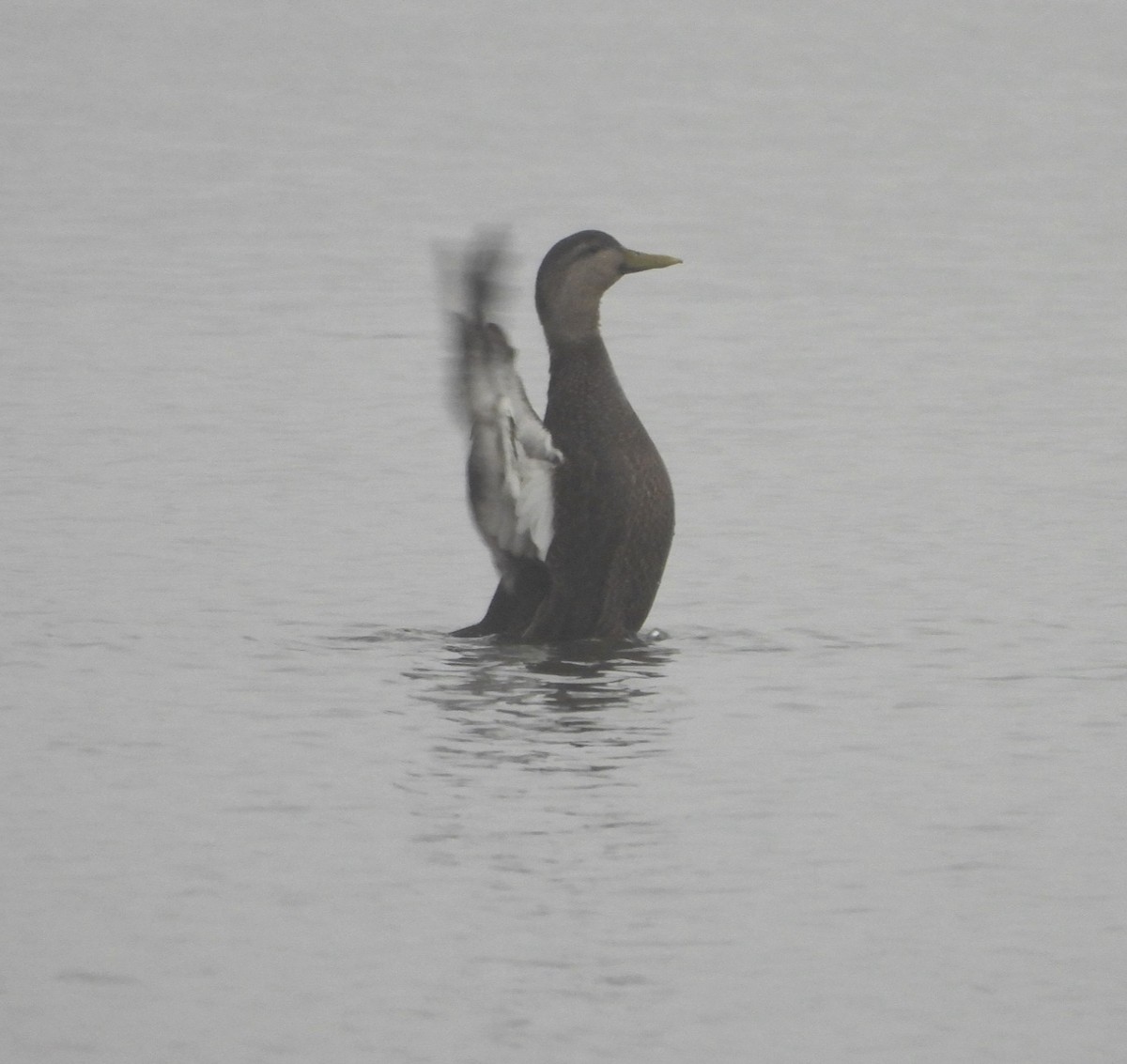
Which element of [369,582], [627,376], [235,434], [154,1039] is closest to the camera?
[154,1039]

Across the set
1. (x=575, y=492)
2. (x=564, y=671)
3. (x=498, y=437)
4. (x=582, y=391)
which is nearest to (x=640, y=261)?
(x=582, y=391)

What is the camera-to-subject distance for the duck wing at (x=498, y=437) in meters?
8.73

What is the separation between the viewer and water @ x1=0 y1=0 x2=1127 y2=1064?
244 inches

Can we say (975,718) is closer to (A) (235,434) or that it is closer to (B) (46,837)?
(B) (46,837)

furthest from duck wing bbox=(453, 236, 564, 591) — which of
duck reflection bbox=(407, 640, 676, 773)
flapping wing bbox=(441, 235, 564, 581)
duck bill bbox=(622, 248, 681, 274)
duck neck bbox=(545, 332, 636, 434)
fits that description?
duck bill bbox=(622, 248, 681, 274)

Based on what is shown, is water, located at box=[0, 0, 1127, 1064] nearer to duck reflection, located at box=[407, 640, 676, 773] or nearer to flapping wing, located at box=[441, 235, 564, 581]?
duck reflection, located at box=[407, 640, 676, 773]

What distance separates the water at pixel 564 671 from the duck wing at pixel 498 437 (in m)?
0.37

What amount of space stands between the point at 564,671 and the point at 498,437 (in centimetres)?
71

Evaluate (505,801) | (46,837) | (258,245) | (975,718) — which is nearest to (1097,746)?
(975,718)

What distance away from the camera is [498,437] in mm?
9078

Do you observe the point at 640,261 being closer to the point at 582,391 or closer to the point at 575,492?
the point at 582,391

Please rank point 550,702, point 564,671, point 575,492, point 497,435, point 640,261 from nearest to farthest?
point 550,702 < point 497,435 < point 564,671 < point 575,492 < point 640,261

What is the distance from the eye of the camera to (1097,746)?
8.20 m

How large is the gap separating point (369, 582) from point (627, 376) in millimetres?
5251
